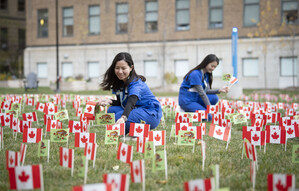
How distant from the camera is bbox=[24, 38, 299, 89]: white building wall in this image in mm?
24469

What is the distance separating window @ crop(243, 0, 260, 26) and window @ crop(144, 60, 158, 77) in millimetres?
6884

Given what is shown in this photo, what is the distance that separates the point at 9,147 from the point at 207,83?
4507 millimetres

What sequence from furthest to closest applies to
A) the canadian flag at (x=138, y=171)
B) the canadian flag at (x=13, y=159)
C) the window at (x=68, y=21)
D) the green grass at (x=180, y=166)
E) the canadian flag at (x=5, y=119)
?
the window at (x=68, y=21) < the canadian flag at (x=5, y=119) < the green grass at (x=180, y=166) < the canadian flag at (x=13, y=159) < the canadian flag at (x=138, y=171)

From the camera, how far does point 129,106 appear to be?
498cm

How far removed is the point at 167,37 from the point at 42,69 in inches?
439

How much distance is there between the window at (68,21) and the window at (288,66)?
15819 mm

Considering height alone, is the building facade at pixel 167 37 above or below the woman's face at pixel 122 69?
above

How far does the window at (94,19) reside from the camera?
29.0 metres

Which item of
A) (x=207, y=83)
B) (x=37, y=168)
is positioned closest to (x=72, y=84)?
(x=207, y=83)

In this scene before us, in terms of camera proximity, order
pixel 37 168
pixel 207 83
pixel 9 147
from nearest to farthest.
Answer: pixel 37 168, pixel 9 147, pixel 207 83

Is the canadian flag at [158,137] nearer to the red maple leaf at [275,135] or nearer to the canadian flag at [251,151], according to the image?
the canadian flag at [251,151]

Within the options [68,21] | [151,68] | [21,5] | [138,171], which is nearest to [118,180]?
[138,171]

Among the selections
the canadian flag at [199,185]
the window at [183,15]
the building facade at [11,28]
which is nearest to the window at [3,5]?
the building facade at [11,28]

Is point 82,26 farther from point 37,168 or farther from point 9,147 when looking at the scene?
point 37,168
